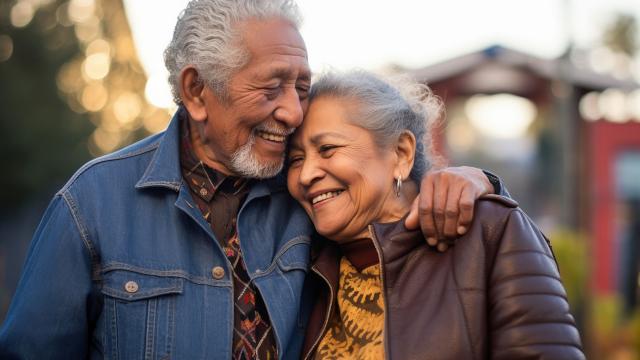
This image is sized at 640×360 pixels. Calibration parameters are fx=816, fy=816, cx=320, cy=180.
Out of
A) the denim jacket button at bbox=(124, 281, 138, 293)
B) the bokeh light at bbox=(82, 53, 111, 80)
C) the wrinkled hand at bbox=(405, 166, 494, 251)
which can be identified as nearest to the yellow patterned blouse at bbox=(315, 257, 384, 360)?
the wrinkled hand at bbox=(405, 166, 494, 251)

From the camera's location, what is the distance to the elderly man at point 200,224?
2.58 m

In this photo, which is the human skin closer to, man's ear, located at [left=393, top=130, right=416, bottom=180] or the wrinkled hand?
the wrinkled hand

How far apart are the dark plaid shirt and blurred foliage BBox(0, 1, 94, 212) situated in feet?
50.6

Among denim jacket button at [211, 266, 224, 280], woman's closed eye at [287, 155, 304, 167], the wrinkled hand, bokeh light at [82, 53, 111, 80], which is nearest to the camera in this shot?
the wrinkled hand

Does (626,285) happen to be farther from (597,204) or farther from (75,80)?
(75,80)

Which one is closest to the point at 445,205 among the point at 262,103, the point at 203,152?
the point at 262,103

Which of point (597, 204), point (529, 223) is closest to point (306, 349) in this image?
point (529, 223)

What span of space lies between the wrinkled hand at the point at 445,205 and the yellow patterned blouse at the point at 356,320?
290 mm

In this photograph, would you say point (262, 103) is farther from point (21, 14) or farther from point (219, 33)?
point (21, 14)

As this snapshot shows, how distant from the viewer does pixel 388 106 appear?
2916 mm

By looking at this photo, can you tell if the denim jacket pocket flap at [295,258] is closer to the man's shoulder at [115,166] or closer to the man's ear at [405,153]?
the man's ear at [405,153]

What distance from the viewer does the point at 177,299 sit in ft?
8.66

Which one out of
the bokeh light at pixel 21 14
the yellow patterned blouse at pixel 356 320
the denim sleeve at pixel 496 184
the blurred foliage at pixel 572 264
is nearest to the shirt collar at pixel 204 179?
the yellow patterned blouse at pixel 356 320

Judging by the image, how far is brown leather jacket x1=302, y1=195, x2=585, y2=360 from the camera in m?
A: 2.33
